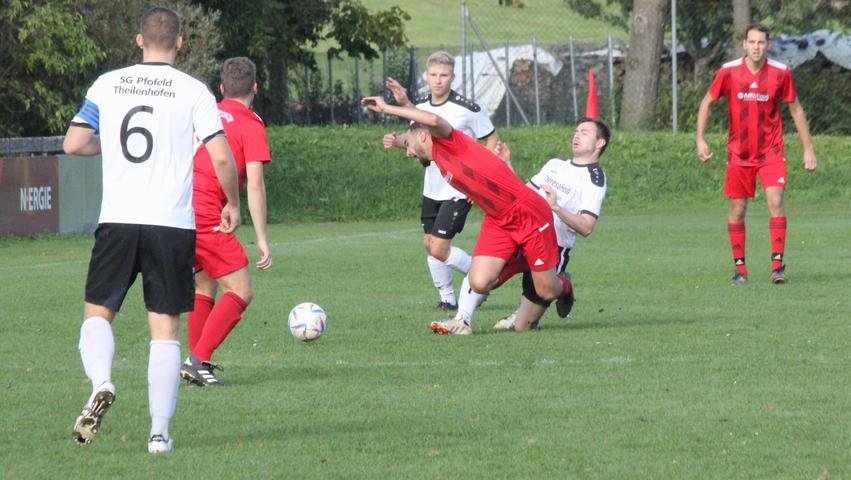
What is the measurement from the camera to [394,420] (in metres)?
7.69

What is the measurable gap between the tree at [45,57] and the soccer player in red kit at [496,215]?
1459 centimetres

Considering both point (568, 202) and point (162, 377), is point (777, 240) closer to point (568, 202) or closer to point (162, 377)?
point (568, 202)

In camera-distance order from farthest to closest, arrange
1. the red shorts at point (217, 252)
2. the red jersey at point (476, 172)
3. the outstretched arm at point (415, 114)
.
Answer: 1. the red jersey at point (476, 172)
2. the red shorts at point (217, 252)
3. the outstretched arm at point (415, 114)

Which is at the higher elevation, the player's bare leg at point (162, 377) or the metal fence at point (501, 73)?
the metal fence at point (501, 73)

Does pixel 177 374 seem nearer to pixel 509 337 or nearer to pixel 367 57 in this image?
pixel 509 337

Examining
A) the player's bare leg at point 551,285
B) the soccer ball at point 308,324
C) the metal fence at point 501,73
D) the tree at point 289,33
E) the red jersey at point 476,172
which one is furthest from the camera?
the metal fence at point 501,73

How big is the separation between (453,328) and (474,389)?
248cm

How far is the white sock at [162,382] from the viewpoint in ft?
22.3

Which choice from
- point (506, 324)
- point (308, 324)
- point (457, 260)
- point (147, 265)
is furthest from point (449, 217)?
point (147, 265)

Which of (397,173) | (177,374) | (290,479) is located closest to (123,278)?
(177,374)

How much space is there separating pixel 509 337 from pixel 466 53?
2344 cm

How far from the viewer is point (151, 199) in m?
6.80

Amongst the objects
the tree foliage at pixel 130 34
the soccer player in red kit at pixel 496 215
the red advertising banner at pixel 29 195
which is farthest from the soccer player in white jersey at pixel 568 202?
the tree foliage at pixel 130 34

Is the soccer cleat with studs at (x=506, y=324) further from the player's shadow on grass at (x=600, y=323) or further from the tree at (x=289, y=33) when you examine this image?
the tree at (x=289, y=33)
